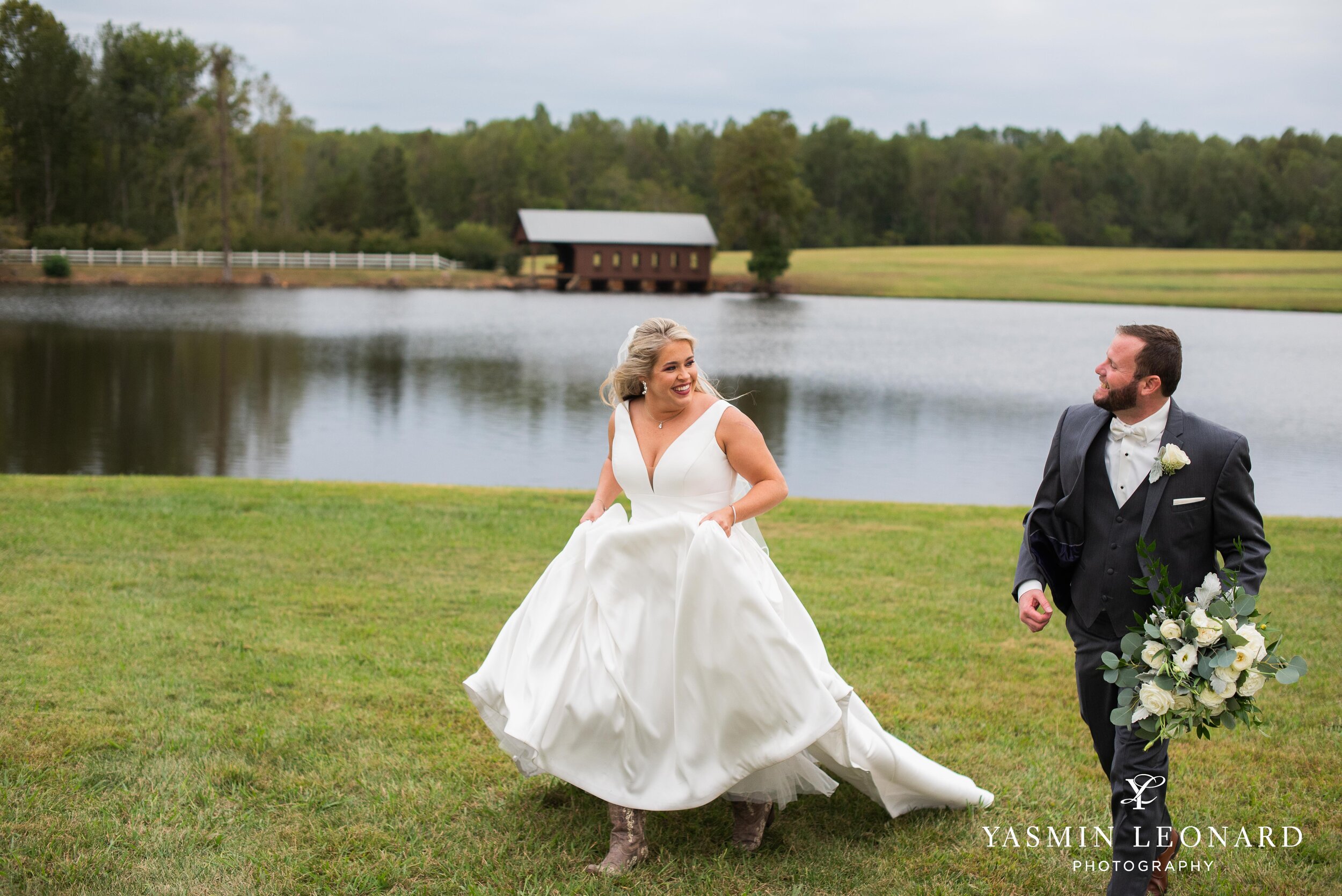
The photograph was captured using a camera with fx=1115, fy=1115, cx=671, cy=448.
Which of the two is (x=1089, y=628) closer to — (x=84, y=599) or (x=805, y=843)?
(x=805, y=843)

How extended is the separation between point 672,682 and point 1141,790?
5.45 feet

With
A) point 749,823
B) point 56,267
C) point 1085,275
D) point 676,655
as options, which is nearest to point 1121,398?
point 676,655

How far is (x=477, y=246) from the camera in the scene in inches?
3125

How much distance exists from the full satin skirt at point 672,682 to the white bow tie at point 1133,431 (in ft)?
4.39

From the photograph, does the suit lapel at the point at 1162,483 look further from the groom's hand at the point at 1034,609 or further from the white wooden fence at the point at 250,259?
the white wooden fence at the point at 250,259

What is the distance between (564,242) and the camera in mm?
74438

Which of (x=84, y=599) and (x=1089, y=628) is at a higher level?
(x=1089, y=628)

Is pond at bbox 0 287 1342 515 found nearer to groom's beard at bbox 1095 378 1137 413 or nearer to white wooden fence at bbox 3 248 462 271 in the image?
groom's beard at bbox 1095 378 1137 413

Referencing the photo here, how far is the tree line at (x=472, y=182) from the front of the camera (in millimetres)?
75250

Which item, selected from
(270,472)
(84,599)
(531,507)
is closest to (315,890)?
(84,599)

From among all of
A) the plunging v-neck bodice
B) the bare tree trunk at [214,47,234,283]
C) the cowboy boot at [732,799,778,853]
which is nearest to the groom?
the plunging v-neck bodice

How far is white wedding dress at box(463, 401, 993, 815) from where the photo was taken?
409cm

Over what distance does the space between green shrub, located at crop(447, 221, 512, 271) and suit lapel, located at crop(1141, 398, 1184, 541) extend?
75889 mm

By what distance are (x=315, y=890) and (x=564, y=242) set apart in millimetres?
72242
